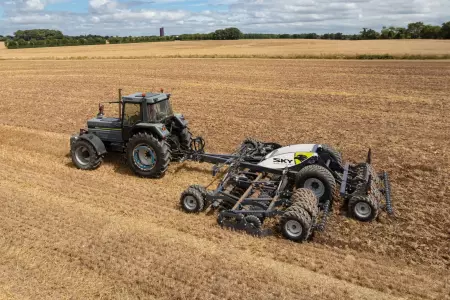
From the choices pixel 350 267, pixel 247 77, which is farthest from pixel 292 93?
pixel 350 267

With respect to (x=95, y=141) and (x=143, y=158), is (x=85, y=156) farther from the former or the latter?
(x=143, y=158)

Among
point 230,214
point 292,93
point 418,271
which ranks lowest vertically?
point 418,271

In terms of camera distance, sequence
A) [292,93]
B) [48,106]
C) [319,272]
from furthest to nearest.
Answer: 1. [292,93]
2. [48,106]
3. [319,272]

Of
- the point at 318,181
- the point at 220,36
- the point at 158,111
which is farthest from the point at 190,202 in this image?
the point at 220,36

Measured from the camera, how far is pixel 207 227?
280 inches

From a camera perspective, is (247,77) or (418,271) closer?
(418,271)

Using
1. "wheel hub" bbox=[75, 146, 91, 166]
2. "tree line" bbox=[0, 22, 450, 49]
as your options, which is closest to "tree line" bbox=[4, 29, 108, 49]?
"tree line" bbox=[0, 22, 450, 49]

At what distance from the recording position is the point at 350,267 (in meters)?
5.98

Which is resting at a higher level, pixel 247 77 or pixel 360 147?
pixel 247 77

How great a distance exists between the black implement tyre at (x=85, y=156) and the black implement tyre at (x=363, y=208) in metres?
6.34

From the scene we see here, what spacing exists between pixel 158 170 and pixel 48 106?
1193 cm

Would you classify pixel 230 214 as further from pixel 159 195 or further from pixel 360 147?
pixel 360 147

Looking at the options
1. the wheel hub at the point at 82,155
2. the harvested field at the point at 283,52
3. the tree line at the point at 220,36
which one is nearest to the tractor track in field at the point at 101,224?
the wheel hub at the point at 82,155

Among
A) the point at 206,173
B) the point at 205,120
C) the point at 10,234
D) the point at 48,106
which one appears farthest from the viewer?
the point at 48,106
